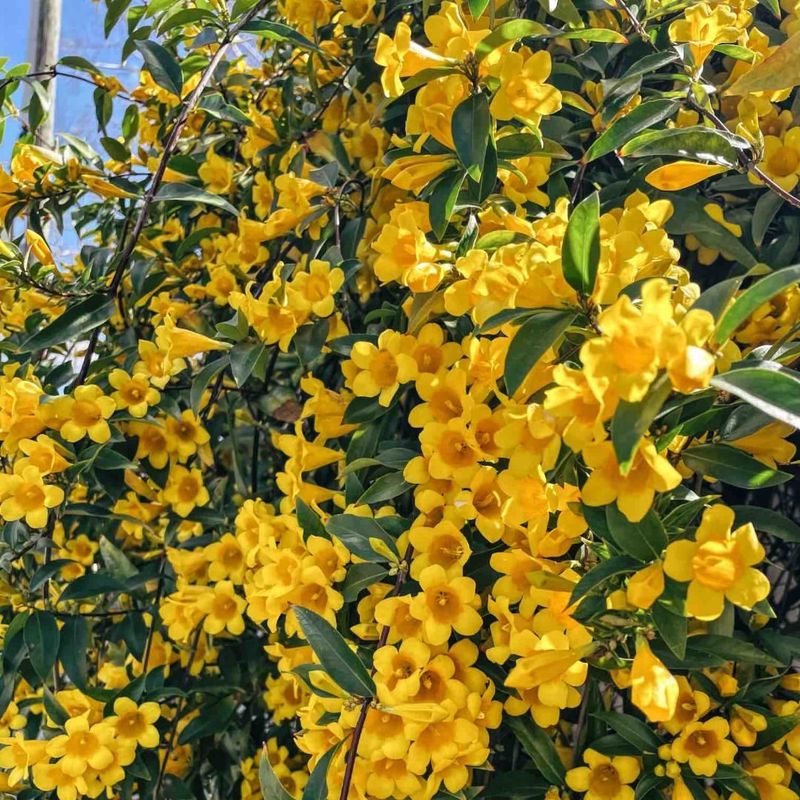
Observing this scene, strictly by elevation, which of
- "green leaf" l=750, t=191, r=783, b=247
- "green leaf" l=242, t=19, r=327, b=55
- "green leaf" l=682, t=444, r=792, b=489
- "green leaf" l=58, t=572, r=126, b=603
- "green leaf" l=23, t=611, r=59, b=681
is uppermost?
"green leaf" l=242, t=19, r=327, b=55

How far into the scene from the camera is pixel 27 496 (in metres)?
1.09

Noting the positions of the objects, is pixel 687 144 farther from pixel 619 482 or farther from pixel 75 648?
pixel 75 648

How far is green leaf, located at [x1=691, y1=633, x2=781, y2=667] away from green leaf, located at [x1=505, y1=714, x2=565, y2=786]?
0.21 meters

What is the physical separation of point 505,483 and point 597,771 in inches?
15.9

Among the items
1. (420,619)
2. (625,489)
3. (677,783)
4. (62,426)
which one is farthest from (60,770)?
(625,489)

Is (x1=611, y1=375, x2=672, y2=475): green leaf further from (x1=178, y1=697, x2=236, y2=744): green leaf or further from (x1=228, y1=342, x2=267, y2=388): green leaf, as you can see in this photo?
(x1=178, y1=697, x2=236, y2=744): green leaf

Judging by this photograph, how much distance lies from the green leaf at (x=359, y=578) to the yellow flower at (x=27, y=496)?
40 centimetres

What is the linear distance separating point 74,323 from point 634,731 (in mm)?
873

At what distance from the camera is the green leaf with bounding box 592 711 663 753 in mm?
879

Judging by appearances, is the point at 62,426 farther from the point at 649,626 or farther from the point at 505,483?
the point at 649,626

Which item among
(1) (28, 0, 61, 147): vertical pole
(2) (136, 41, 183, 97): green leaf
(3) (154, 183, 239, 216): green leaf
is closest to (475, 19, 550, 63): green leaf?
(3) (154, 183, 239, 216): green leaf

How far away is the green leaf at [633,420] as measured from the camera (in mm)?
524

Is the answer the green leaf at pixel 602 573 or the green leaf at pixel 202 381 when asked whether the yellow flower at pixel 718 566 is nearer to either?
the green leaf at pixel 602 573

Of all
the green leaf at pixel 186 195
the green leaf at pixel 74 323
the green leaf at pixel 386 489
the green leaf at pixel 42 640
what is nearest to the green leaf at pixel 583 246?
the green leaf at pixel 386 489
